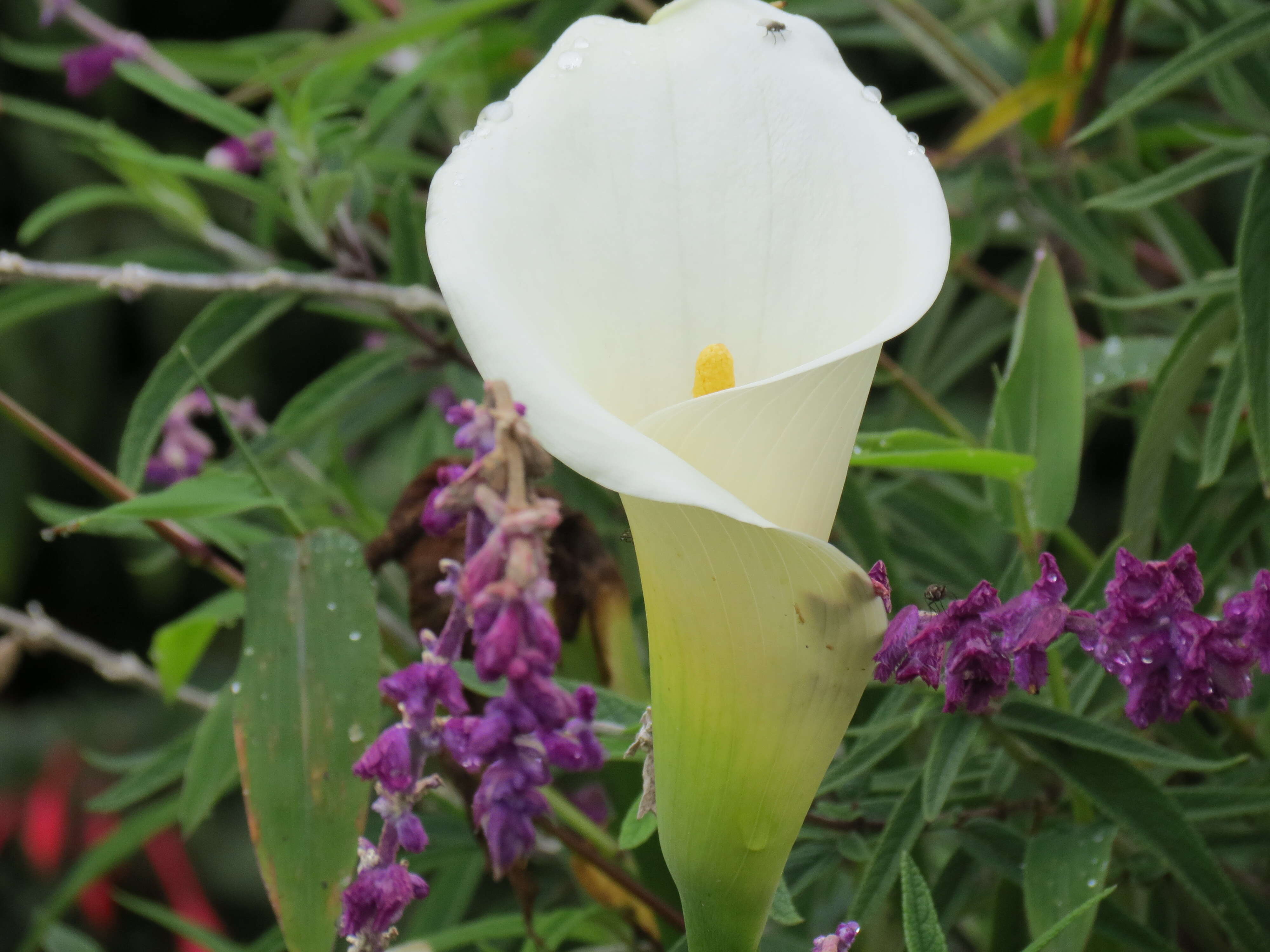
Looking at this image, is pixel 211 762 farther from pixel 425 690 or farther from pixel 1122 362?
pixel 1122 362

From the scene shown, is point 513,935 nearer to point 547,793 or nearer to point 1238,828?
point 547,793

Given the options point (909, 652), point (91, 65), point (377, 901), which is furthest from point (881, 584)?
point (91, 65)

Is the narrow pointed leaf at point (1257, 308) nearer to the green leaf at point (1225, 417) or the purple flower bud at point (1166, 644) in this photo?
the green leaf at point (1225, 417)

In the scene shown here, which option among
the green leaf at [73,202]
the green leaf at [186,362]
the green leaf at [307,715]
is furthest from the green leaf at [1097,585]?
the green leaf at [73,202]

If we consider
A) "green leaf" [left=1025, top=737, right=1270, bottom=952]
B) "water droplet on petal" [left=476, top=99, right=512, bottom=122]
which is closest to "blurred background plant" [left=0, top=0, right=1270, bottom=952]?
"green leaf" [left=1025, top=737, right=1270, bottom=952]

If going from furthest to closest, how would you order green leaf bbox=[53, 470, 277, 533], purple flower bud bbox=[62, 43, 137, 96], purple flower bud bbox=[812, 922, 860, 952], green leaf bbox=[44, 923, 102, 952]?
purple flower bud bbox=[62, 43, 137, 96] → green leaf bbox=[44, 923, 102, 952] → green leaf bbox=[53, 470, 277, 533] → purple flower bud bbox=[812, 922, 860, 952]

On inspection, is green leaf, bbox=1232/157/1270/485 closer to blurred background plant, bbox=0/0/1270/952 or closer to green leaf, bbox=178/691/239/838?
blurred background plant, bbox=0/0/1270/952
